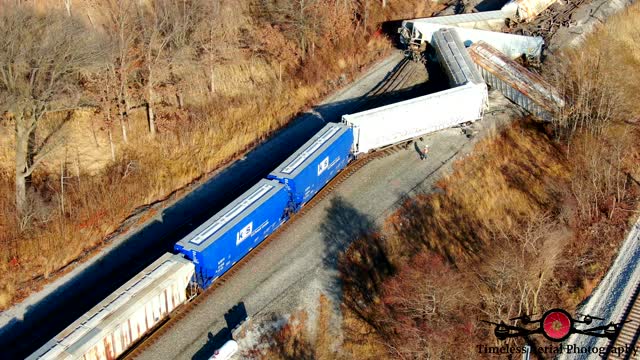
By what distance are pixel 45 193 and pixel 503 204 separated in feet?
88.5

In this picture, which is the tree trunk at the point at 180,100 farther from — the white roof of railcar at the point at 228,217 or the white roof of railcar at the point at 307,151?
the white roof of railcar at the point at 228,217

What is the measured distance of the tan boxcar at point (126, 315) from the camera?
83.3ft

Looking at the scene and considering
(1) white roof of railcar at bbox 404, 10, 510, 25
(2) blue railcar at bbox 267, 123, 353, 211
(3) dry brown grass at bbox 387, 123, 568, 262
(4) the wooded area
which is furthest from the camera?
(1) white roof of railcar at bbox 404, 10, 510, 25

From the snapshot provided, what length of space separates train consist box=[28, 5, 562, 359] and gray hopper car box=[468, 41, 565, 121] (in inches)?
3.2

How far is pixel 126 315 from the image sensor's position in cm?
2683

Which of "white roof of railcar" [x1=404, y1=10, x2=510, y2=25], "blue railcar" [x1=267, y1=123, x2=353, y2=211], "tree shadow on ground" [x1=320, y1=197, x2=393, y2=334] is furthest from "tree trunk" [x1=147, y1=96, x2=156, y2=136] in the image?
"white roof of railcar" [x1=404, y1=10, x2=510, y2=25]

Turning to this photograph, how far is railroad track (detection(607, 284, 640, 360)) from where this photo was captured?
104 ft

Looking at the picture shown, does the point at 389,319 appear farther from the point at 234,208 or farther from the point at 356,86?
the point at 356,86

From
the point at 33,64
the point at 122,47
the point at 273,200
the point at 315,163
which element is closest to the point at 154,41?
the point at 122,47

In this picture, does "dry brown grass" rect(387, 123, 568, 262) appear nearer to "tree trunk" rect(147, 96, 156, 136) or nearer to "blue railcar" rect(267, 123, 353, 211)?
"blue railcar" rect(267, 123, 353, 211)

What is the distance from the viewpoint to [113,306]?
27.0 meters

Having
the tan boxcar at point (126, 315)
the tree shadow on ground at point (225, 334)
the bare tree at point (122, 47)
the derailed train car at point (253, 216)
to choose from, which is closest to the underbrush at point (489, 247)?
the derailed train car at point (253, 216)

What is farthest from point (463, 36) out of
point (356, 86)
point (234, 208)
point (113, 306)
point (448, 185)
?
point (113, 306)

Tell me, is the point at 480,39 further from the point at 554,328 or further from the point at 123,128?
the point at 123,128
